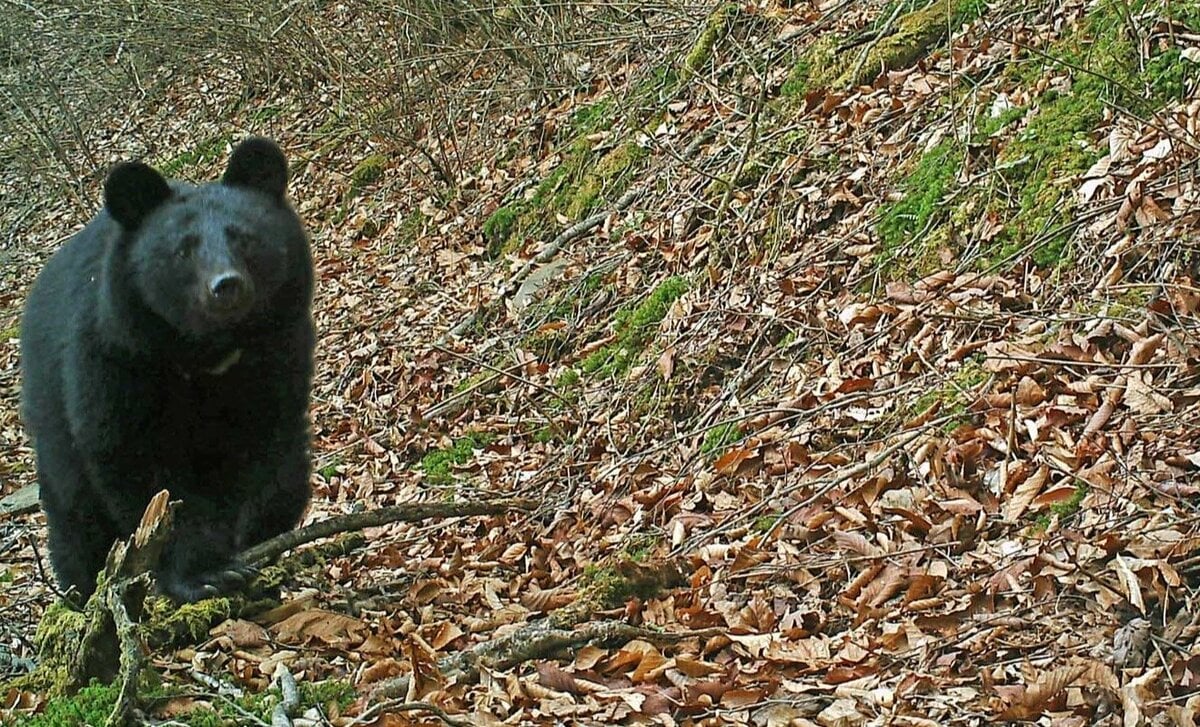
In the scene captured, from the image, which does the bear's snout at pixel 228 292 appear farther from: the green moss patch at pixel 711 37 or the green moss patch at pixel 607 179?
the green moss patch at pixel 711 37

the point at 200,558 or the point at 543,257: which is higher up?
the point at 200,558

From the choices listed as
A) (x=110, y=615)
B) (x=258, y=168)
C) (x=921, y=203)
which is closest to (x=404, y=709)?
(x=110, y=615)

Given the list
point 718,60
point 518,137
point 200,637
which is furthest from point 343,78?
point 200,637

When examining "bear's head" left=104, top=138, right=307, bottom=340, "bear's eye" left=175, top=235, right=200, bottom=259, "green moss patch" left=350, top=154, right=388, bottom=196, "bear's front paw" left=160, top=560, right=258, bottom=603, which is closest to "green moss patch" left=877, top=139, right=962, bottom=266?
"bear's head" left=104, top=138, right=307, bottom=340

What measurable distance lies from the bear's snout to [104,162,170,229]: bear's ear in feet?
1.92

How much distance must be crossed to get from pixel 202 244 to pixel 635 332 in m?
2.96

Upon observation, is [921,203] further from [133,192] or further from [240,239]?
[133,192]

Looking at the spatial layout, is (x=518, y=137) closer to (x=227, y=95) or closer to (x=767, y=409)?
(x=767, y=409)

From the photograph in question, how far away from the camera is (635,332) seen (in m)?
7.67

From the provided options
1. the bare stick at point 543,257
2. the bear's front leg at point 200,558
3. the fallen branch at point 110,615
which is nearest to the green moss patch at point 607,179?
the bare stick at point 543,257

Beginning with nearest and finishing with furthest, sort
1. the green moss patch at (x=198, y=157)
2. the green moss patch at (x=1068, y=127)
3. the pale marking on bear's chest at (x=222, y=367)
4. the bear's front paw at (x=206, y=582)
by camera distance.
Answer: the bear's front paw at (x=206, y=582)
the pale marking on bear's chest at (x=222, y=367)
the green moss patch at (x=1068, y=127)
the green moss patch at (x=198, y=157)

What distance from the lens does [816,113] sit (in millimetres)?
8203

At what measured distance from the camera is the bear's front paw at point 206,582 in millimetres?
5301

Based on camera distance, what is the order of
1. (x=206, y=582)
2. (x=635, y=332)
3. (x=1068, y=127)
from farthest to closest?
(x=635, y=332) → (x=1068, y=127) → (x=206, y=582)
